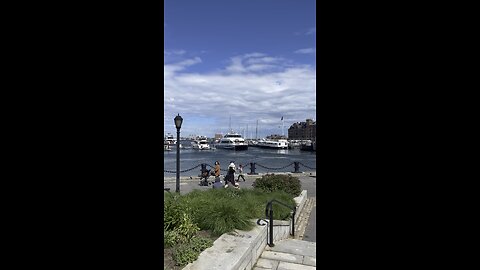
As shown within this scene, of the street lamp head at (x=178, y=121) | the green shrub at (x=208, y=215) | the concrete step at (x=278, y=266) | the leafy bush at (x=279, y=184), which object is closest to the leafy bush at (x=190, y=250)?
the green shrub at (x=208, y=215)

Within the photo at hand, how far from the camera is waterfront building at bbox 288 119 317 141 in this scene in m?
114

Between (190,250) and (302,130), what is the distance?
123m

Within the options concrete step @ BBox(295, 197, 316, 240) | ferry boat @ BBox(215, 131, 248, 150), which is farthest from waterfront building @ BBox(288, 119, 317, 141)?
concrete step @ BBox(295, 197, 316, 240)

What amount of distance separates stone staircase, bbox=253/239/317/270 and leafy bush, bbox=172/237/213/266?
3.54 ft

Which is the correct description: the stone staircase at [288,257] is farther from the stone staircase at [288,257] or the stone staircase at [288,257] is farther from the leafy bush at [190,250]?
the leafy bush at [190,250]

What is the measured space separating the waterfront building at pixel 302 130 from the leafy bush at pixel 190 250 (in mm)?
108309

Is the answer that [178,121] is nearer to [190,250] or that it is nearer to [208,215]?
[208,215]

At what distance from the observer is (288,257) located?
19.2 ft

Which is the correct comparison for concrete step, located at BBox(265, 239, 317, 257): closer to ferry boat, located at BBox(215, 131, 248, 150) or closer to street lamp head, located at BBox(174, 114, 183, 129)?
street lamp head, located at BBox(174, 114, 183, 129)
